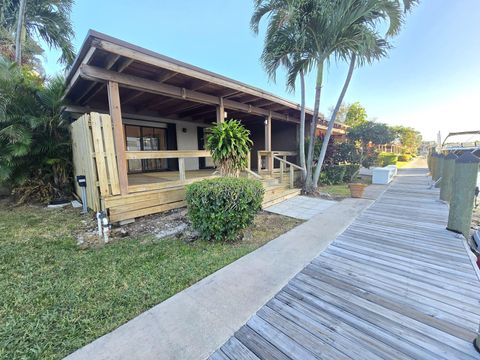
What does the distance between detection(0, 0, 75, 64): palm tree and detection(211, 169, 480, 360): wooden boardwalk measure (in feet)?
39.0

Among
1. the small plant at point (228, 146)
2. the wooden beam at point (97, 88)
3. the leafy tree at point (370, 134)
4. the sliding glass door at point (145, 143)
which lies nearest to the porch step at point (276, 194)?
the small plant at point (228, 146)

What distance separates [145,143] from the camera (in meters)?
9.02

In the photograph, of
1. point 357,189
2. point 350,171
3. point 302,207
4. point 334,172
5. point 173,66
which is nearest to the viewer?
point 173,66

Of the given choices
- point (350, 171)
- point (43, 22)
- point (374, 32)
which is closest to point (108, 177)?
point (374, 32)

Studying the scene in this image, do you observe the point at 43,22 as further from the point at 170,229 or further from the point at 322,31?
the point at 322,31

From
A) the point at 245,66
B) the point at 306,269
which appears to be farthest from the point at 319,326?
the point at 245,66

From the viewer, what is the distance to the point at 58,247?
3.44 metres

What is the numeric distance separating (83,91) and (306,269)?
767 centimetres

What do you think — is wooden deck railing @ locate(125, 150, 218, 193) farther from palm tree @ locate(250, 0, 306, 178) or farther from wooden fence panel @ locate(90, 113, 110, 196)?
palm tree @ locate(250, 0, 306, 178)

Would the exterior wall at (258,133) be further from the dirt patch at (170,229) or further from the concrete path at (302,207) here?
the dirt patch at (170,229)

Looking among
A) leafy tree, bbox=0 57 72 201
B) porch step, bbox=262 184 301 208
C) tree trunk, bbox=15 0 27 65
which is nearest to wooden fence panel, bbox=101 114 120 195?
leafy tree, bbox=0 57 72 201

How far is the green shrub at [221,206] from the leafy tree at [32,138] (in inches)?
208

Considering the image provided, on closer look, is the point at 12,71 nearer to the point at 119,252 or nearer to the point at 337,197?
the point at 119,252

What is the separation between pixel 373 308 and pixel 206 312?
1.63 m
